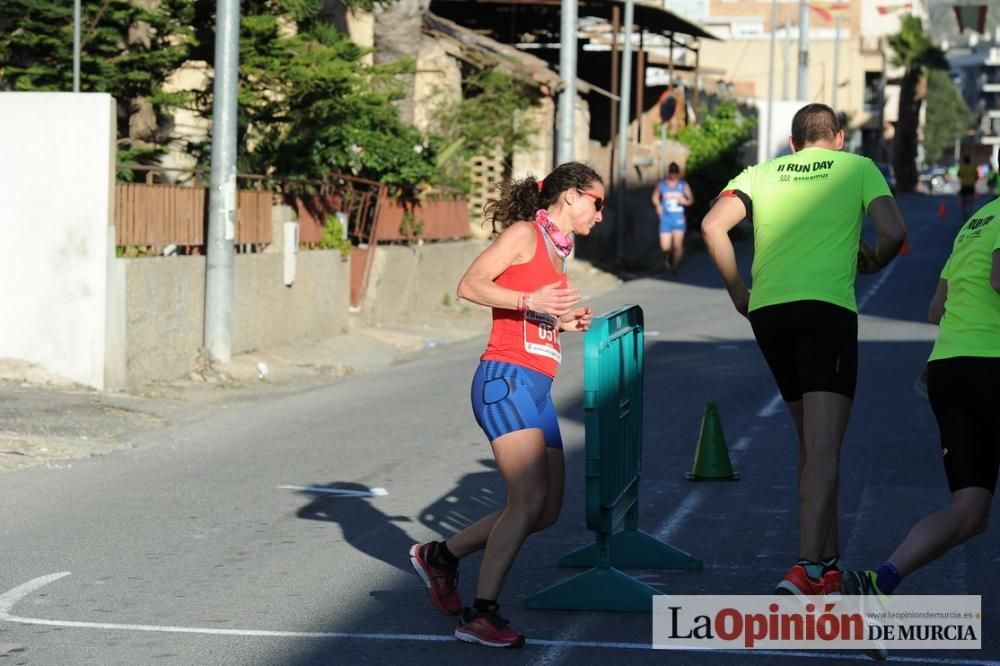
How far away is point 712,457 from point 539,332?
4.14 metres

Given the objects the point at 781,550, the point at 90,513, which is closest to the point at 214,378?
the point at 90,513

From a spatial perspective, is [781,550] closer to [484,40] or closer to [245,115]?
[245,115]

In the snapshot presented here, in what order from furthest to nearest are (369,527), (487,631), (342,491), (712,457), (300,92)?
(300,92)
(712,457)
(342,491)
(369,527)
(487,631)

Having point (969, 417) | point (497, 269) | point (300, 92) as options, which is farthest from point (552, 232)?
point (300, 92)

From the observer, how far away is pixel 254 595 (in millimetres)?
7297

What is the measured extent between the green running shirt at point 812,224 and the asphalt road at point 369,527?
4.63 ft

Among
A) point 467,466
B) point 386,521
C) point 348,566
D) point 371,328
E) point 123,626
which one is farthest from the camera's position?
point 371,328

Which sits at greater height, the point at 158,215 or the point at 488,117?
the point at 488,117

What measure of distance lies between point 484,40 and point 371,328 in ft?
42.7

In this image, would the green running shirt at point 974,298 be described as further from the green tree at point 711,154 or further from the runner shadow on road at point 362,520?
the green tree at point 711,154

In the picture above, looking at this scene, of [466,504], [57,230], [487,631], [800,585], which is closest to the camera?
[487,631]

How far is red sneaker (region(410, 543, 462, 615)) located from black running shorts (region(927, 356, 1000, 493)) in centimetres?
200

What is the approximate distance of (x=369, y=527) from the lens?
29.3ft

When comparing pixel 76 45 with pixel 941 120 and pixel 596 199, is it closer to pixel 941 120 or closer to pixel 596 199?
pixel 596 199
